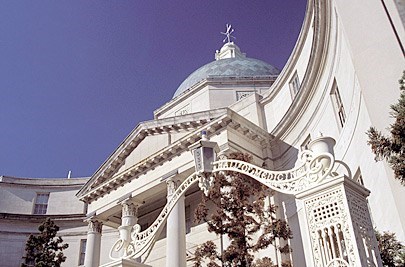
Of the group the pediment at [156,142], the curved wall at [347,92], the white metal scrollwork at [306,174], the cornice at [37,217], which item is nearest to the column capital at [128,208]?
the pediment at [156,142]

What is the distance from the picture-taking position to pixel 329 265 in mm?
5516

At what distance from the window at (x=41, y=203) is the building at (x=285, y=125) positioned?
2116 millimetres

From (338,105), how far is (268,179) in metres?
11.1

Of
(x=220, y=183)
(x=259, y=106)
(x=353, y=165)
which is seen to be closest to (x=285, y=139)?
(x=259, y=106)

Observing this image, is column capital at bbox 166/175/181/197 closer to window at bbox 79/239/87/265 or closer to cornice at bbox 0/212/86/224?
window at bbox 79/239/87/265

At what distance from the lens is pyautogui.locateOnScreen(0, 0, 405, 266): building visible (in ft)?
33.8

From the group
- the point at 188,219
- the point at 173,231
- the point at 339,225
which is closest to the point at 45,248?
the point at 188,219

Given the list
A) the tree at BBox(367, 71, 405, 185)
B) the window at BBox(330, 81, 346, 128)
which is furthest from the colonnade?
the tree at BBox(367, 71, 405, 185)

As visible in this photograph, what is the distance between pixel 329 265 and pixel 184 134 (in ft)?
56.5

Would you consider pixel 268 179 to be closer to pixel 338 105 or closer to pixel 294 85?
pixel 338 105

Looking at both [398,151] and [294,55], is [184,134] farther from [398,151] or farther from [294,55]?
[398,151]

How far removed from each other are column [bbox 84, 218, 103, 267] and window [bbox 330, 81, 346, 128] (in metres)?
15.7

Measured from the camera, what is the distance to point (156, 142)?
23.7 meters

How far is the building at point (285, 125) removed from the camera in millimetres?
10297
